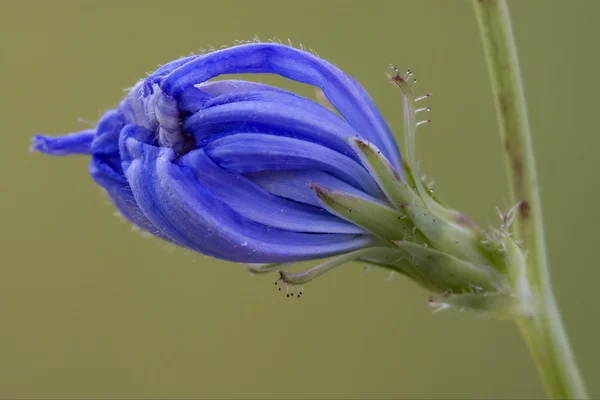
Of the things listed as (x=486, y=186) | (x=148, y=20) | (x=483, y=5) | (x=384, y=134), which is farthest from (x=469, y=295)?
(x=148, y=20)

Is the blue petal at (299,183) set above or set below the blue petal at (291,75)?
below

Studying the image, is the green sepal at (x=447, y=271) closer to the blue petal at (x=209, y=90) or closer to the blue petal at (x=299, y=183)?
the blue petal at (x=299, y=183)

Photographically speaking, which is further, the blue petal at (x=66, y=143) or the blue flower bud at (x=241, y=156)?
the blue petal at (x=66, y=143)

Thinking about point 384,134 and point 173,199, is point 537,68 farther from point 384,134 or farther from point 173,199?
point 173,199

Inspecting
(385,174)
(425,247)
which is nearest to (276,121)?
(385,174)

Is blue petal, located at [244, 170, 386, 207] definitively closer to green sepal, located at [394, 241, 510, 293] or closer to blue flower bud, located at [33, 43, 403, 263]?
blue flower bud, located at [33, 43, 403, 263]

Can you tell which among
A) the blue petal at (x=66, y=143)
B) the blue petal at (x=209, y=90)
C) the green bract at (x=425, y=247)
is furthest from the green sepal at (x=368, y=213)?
the blue petal at (x=66, y=143)
